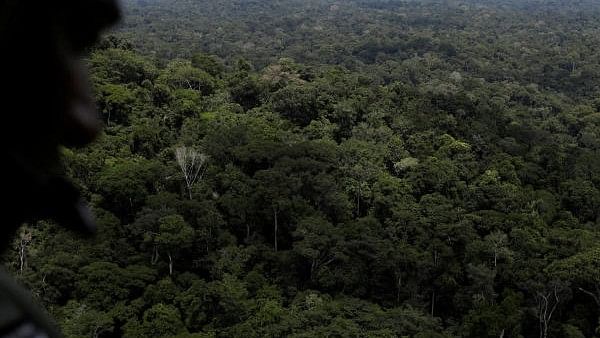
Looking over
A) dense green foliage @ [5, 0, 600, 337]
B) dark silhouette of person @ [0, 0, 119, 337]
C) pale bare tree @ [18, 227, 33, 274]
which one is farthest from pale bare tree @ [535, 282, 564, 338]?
dark silhouette of person @ [0, 0, 119, 337]

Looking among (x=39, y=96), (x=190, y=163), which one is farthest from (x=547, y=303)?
(x=39, y=96)

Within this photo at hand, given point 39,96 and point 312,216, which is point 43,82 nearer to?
point 39,96

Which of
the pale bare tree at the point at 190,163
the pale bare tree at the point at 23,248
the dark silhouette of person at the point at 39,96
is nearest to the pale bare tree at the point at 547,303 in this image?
the pale bare tree at the point at 190,163

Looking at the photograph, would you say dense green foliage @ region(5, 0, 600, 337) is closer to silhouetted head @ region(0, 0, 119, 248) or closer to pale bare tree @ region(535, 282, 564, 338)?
pale bare tree @ region(535, 282, 564, 338)

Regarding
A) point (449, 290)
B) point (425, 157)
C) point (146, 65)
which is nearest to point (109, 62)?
point (146, 65)

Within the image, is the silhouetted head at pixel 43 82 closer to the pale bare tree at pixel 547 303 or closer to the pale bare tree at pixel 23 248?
the pale bare tree at pixel 23 248

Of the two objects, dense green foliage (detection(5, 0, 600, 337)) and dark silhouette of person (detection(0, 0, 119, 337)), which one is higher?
dark silhouette of person (detection(0, 0, 119, 337))

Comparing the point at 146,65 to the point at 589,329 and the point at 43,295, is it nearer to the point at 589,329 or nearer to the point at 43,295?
the point at 43,295
